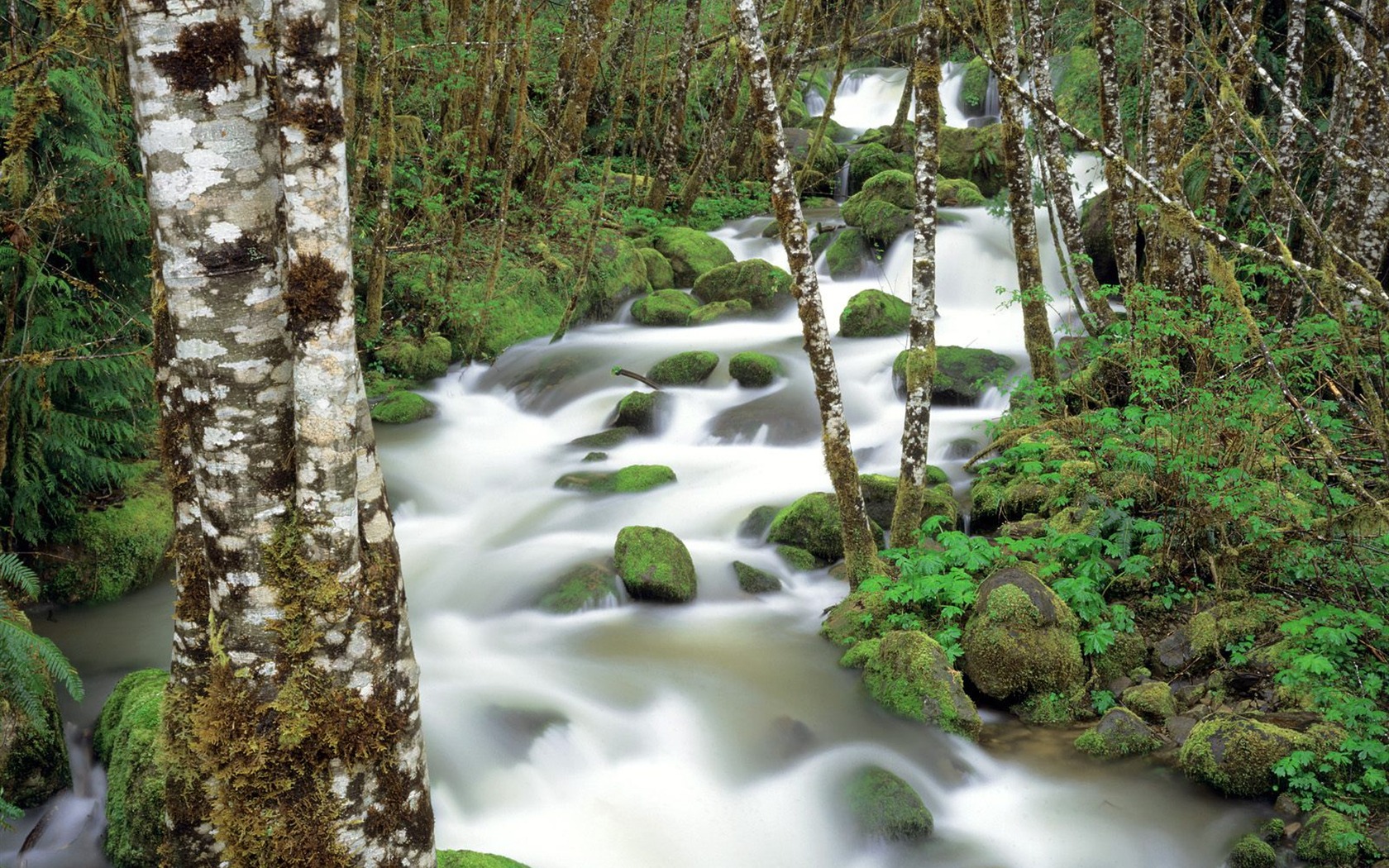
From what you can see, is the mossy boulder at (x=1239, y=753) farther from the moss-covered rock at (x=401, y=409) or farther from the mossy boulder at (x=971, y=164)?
the mossy boulder at (x=971, y=164)

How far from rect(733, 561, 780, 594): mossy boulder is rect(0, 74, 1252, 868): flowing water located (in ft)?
0.29

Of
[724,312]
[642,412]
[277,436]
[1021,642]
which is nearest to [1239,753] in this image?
[1021,642]

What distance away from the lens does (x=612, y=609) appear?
7387 mm

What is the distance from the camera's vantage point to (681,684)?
6.50 metres

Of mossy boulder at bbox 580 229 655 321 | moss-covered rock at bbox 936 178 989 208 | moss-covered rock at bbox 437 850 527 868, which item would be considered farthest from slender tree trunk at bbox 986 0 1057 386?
moss-covered rock at bbox 936 178 989 208

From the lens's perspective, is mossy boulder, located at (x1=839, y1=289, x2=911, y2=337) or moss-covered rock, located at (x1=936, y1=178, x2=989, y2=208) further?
moss-covered rock, located at (x1=936, y1=178, x2=989, y2=208)

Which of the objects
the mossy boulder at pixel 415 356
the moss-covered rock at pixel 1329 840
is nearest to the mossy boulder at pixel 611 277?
the mossy boulder at pixel 415 356

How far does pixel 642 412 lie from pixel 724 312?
3.26 meters

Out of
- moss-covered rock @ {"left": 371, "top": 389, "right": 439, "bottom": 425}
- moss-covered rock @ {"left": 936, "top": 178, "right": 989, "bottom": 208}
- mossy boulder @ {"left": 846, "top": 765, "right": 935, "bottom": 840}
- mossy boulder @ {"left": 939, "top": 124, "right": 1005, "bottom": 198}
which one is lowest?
mossy boulder @ {"left": 846, "top": 765, "right": 935, "bottom": 840}

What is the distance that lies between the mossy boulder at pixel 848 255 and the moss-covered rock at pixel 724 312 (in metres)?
1.85

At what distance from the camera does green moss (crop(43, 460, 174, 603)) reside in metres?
6.93

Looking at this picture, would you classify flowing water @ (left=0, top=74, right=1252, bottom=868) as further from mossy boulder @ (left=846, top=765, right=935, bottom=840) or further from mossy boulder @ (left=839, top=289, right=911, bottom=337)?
mossy boulder @ (left=839, top=289, right=911, bottom=337)

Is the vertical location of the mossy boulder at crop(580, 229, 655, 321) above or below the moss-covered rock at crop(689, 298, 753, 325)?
above

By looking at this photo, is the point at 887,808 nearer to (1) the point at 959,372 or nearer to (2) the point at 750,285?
(1) the point at 959,372
